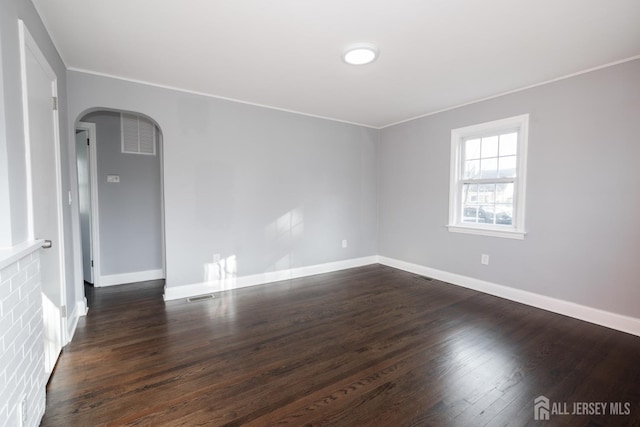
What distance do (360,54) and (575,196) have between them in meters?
2.61

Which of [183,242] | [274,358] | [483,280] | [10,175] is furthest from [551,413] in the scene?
[183,242]

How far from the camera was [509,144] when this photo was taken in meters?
3.57

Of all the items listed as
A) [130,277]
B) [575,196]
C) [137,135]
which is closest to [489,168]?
[575,196]

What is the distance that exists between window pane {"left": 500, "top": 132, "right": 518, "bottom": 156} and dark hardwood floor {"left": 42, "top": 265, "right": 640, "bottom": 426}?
5.88 feet

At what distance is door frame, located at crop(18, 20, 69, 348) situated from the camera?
1.66m

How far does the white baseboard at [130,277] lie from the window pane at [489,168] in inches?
188

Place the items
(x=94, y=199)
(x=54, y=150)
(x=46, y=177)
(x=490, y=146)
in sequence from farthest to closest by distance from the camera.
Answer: (x=94, y=199)
(x=490, y=146)
(x=54, y=150)
(x=46, y=177)

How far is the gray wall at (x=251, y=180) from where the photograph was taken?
11.2 ft

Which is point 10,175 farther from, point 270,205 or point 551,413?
point 551,413

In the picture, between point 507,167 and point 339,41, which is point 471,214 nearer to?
point 507,167

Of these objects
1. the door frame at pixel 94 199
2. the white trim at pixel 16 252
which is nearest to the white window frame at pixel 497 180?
the white trim at pixel 16 252

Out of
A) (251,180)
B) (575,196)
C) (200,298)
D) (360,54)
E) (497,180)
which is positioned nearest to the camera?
(360,54)

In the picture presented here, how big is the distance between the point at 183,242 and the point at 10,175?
7.18 ft

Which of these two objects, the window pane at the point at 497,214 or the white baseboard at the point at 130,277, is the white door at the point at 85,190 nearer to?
the white baseboard at the point at 130,277
